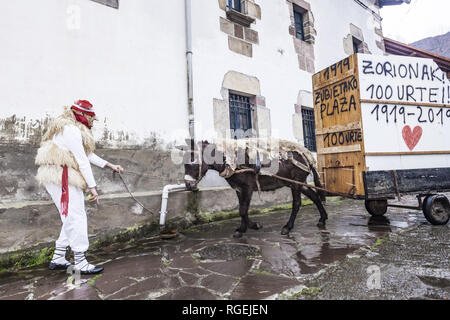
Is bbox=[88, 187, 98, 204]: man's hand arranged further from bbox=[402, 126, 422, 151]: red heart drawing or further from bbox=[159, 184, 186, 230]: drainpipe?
bbox=[402, 126, 422, 151]: red heart drawing

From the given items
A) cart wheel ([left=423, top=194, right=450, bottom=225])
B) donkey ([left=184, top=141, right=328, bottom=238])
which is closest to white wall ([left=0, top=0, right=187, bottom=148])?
donkey ([left=184, top=141, right=328, bottom=238])

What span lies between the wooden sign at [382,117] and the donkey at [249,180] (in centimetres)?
63

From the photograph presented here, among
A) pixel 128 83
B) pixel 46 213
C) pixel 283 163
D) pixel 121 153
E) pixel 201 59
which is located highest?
pixel 201 59

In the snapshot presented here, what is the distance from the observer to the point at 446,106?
14.6ft

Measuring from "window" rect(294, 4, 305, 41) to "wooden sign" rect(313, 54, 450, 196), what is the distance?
3981 millimetres

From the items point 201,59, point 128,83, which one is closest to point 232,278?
point 128,83

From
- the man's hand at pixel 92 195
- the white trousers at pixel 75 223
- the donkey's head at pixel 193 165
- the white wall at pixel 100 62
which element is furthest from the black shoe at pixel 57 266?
the white wall at pixel 100 62

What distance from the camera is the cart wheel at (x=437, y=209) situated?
3998mm

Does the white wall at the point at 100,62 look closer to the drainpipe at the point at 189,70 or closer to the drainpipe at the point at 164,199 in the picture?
the drainpipe at the point at 189,70

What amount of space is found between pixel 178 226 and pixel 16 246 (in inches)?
91.8

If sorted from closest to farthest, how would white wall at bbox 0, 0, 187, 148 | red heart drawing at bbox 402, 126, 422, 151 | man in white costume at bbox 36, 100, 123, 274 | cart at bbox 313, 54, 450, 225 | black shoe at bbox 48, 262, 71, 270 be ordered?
man in white costume at bbox 36, 100, 123, 274, black shoe at bbox 48, 262, 71, 270, white wall at bbox 0, 0, 187, 148, cart at bbox 313, 54, 450, 225, red heart drawing at bbox 402, 126, 422, 151

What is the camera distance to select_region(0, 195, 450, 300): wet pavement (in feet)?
6.97

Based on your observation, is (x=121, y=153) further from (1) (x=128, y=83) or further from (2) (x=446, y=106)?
(2) (x=446, y=106)

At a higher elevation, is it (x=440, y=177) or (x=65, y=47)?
(x=65, y=47)
